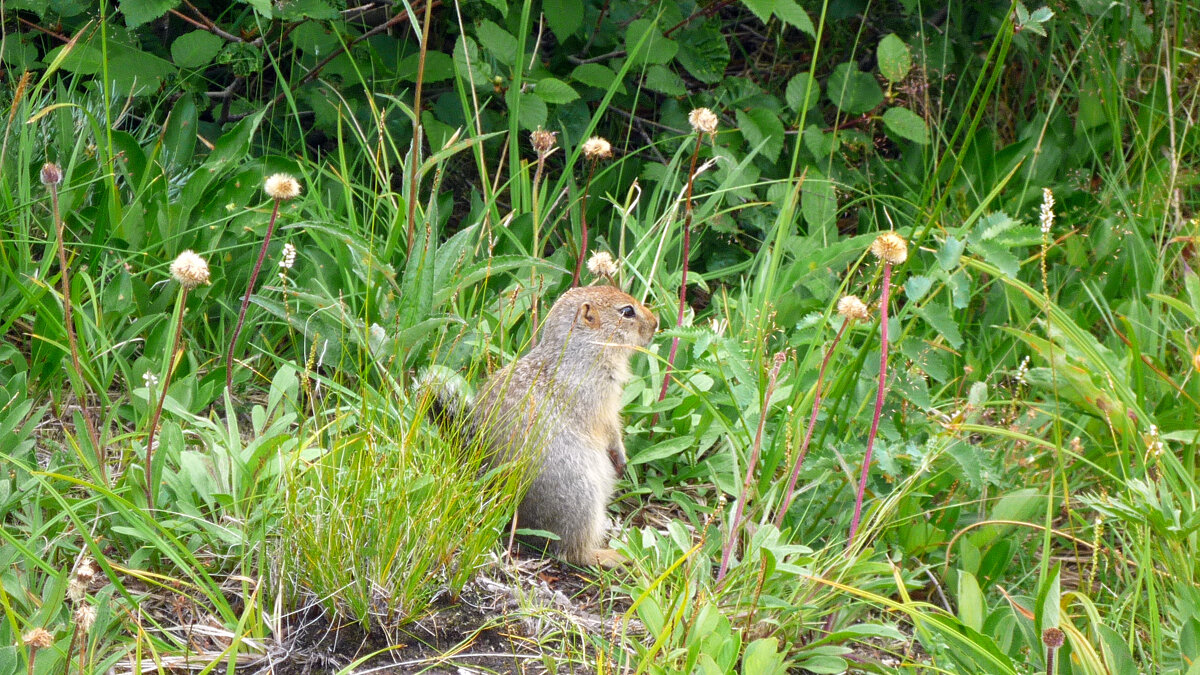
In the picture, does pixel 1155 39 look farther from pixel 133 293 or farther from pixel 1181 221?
pixel 133 293

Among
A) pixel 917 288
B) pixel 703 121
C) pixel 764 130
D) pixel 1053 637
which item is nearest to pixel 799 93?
pixel 764 130

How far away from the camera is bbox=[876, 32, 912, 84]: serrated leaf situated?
453 centimetres

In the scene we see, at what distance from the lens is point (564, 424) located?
126 inches

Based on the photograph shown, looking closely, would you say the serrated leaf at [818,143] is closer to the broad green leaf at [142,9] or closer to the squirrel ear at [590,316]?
the squirrel ear at [590,316]

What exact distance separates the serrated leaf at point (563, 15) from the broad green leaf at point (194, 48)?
125 centimetres

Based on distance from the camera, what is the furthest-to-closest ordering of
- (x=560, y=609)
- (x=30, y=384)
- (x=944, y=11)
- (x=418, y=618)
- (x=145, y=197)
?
(x=944, y=11) < (x=145, y=197) < (x=30, y=384) < (x=560, y=609) < (x=418, y=618)

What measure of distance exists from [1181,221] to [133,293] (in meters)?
4.00

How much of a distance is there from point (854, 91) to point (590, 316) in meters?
2.03

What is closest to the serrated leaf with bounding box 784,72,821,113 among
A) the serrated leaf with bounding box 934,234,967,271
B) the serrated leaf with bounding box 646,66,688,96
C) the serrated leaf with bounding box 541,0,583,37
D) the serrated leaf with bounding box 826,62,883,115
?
the serrated leaf with bounding box 826,62,883,115

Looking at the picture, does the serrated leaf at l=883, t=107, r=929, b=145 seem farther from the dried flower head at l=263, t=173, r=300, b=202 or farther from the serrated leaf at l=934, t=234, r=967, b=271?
the dried flower head at l=263, t=173, r=300, b=202

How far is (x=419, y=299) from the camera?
3473mm

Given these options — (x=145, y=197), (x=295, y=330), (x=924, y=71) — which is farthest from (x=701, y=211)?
(x=145, y=197)

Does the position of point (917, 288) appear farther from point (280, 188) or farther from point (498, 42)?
point (498, 42)

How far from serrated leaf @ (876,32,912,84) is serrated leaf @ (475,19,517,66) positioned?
1.47 m
